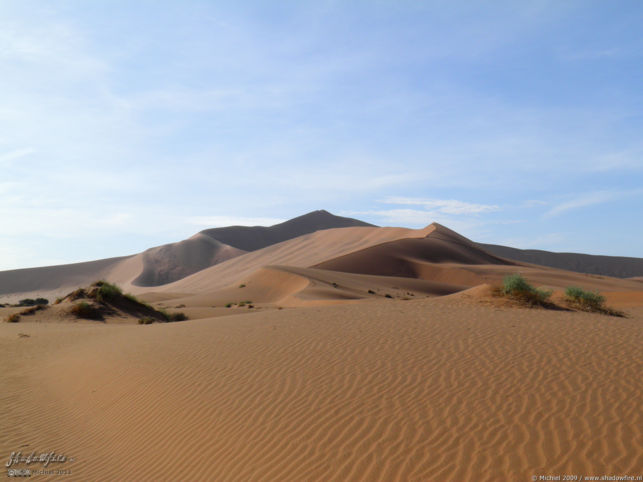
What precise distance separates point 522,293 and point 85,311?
2004 cm

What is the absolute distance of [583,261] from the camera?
403ft

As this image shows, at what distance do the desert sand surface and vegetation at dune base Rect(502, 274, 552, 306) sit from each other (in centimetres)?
130

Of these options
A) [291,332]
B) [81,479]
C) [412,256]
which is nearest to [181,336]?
[291,332]

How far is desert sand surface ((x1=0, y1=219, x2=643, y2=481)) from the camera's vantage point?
545 centimetres

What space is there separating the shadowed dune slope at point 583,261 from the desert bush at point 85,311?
102189mm

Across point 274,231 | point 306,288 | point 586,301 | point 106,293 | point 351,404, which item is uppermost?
point 274,231

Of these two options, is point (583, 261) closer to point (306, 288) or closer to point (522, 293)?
point (306, 288)

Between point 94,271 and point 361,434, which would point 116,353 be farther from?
point 94,271

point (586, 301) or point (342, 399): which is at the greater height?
point (586, 301)

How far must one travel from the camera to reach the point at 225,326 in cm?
1534

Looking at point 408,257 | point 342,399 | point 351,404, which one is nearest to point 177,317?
point 342,399

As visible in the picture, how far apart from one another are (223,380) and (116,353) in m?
5.23

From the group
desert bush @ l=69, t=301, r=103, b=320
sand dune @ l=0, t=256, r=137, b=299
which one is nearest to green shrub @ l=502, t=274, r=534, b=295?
desert bush @ l=69, t=301, r=103, b=320

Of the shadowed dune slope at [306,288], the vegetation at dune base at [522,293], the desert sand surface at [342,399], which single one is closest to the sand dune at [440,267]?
the shadowed dune slope at [306,288]
